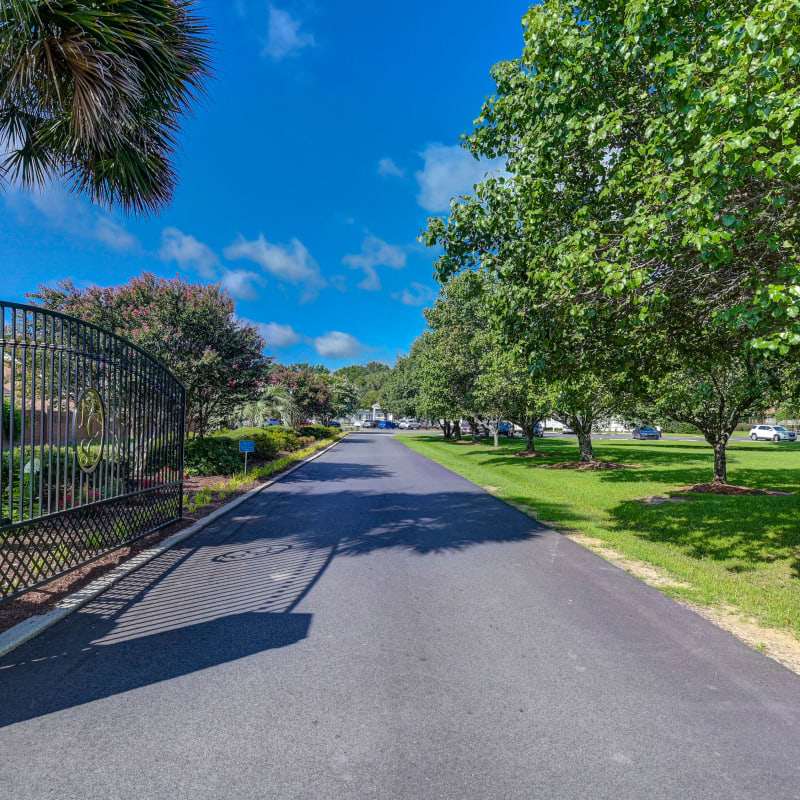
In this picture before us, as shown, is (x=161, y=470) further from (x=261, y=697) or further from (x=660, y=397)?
(x=660, y=397)

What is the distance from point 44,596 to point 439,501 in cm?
759

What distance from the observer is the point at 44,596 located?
15.6ft

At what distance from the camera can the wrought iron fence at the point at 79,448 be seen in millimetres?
4418

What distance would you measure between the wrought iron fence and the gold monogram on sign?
0.04 feet

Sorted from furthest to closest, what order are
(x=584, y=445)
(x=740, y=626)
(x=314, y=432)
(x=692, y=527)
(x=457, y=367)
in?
(x=314, y=432)
(x=457, y=367)
(x=584, y=445)
(x=692, y=527)
(x=740, y=626)

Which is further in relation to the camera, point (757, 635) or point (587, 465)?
point (587, 465)

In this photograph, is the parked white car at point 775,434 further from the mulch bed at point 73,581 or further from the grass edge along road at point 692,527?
the mulch bed at point 73,581

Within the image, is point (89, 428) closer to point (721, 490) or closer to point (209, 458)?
point (209, 458)

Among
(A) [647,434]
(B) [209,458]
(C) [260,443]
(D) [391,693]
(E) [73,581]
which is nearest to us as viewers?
(D) [391,693]

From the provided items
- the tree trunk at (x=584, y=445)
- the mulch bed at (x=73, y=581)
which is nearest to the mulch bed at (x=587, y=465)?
the tree trunk at (x=584, y=445)

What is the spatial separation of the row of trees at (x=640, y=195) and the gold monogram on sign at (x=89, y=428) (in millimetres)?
4584

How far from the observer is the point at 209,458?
1441 centimetres

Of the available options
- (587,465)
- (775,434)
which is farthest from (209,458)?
(775,434)

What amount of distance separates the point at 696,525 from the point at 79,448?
9.45 m
